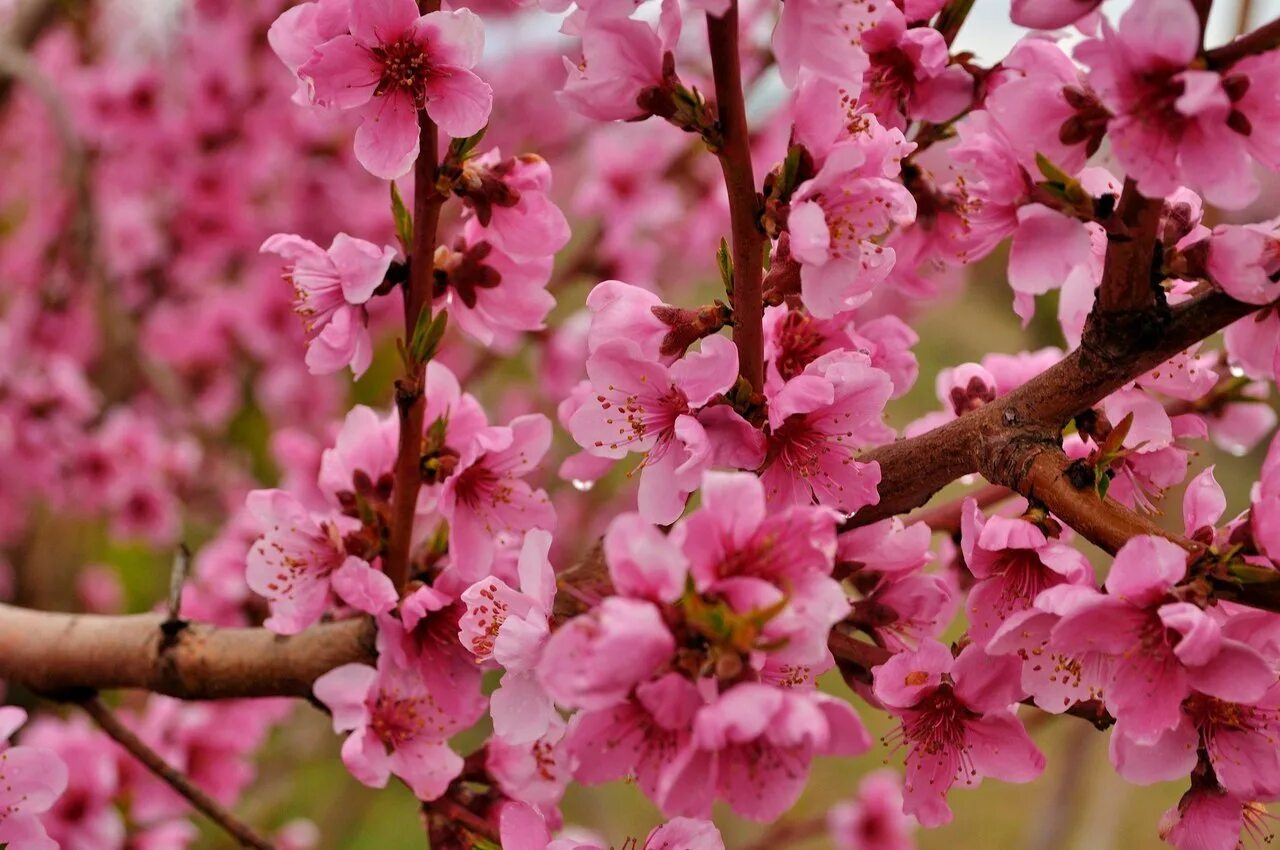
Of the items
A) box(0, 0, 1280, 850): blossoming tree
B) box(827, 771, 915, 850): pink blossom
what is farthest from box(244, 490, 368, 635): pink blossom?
box(827, 771, 915, 850): pink blossom

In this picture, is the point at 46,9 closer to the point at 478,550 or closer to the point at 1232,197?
the point at 478,550

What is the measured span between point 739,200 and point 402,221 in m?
0.28

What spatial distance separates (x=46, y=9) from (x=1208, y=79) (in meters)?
2.12

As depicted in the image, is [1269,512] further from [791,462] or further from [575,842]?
[575,842]

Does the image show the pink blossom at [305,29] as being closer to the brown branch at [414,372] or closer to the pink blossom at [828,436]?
the brown branch at [414,372]

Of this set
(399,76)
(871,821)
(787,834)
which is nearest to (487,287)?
(399,76)

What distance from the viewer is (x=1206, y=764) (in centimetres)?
65

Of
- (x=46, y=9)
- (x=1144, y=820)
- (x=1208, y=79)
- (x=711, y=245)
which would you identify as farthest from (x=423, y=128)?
(x=1144, y=820)

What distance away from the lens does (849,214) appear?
0.65m

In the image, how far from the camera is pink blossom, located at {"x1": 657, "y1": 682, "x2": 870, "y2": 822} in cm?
47

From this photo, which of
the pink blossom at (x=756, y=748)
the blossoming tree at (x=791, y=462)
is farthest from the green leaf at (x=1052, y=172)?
the pink blossom at (x=756, y=748)

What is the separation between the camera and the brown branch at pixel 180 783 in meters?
0.91

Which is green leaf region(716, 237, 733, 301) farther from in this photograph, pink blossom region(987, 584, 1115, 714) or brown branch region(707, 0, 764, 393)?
pink blossom region(987, 584, 1115, 714)

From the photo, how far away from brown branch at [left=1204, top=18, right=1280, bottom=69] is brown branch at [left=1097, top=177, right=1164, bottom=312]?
71 millimetres
